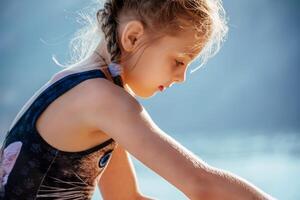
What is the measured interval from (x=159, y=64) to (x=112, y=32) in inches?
4.8

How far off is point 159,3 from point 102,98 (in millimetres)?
253

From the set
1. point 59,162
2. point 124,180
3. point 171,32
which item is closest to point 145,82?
point 171,32

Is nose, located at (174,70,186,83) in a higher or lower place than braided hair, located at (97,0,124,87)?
higher

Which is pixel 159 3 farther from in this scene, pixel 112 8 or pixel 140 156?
pixel 140 156

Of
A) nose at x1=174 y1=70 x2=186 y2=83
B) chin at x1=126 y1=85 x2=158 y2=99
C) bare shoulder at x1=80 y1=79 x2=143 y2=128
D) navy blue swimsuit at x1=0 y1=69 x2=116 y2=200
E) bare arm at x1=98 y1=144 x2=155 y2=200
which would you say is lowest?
navy blue swimsuit at x1=0 y1=69 x2=116 y2=200

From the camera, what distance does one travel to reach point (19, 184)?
123cm

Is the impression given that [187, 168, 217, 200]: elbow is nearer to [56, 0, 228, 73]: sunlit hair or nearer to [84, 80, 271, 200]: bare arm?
[84, 80, 271, 200]: bare arm

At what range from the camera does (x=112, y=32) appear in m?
1.29

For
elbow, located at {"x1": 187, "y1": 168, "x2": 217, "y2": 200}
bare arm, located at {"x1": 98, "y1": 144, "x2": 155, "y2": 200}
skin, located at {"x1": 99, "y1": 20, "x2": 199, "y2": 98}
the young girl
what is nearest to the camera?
elbow, located at {"x1": 187, "y1": 168, "x2": 217, "y2": 200}

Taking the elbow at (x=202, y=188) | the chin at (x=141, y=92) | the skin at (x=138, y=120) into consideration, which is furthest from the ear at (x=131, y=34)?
the elbow at (x=202, y=188)

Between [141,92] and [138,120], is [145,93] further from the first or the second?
[138,120]

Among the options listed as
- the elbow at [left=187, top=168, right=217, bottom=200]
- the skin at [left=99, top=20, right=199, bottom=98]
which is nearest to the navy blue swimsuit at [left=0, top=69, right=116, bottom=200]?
the skin at [left=99, top=20, right=199, bottom=98]

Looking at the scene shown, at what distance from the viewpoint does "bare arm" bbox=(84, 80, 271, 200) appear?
105 cm

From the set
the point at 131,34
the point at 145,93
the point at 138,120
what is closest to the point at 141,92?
the point at 145,93
